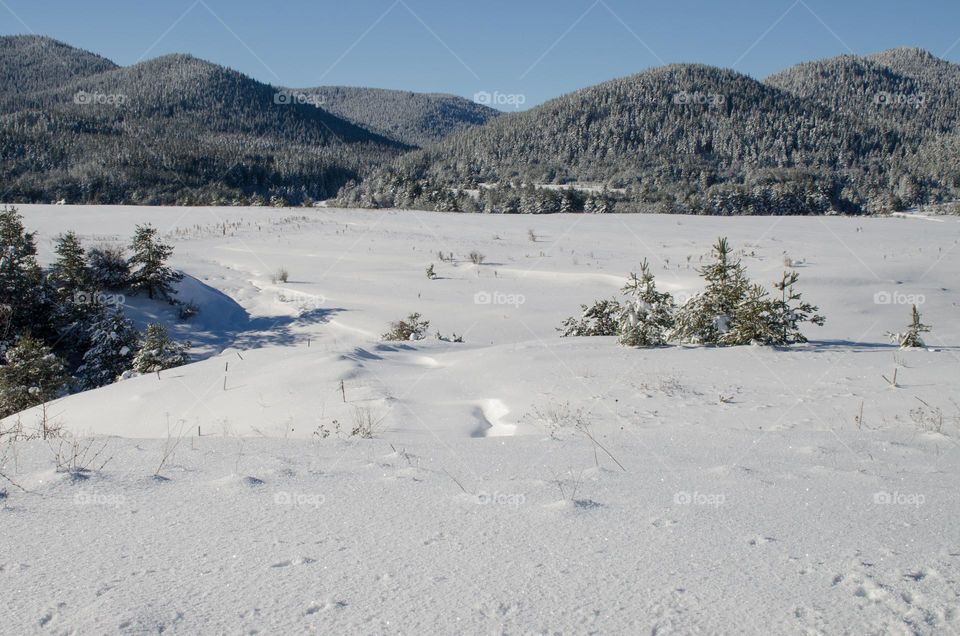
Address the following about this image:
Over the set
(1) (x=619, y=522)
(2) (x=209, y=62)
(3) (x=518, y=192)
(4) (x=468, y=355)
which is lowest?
(4) (x=468, y=355)

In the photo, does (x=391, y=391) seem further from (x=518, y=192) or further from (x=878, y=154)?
(x=878, y=154)

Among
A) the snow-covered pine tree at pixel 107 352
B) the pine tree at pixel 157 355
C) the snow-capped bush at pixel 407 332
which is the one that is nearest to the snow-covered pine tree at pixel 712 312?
the snow-capped bush at pixel 407 332

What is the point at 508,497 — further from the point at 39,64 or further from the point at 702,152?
the point at 39,64

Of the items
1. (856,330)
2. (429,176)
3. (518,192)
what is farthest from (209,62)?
(856,330)

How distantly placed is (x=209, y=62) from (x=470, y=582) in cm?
19573

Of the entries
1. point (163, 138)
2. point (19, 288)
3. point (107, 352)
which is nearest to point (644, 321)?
point (107, 352)

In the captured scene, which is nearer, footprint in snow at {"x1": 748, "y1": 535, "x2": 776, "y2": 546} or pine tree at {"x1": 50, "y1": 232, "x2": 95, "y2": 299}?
footprint in snow at {"x1": 748, "y1": 535, "x2": 776, "y2": 546}

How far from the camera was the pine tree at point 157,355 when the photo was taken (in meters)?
10.3

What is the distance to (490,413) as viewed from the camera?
583cm

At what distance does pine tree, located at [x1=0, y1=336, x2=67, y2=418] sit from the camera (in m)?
8.70

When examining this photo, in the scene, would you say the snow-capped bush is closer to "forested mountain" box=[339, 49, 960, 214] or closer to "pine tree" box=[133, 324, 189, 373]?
"pine tree" box=[133, 324, 189, 373]

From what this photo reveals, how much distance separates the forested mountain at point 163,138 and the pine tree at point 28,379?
3495 centimetres

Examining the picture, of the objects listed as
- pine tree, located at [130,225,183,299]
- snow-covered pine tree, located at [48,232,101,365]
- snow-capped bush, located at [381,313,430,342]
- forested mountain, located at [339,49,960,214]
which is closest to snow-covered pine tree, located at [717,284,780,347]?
snow-capped bush, located at [381,313,430,342]

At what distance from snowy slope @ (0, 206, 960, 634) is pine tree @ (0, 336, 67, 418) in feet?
8.04
